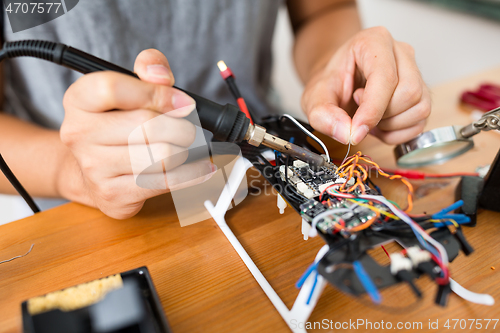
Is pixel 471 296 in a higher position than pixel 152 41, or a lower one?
lower

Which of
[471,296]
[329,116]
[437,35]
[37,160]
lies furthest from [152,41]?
[437,35]

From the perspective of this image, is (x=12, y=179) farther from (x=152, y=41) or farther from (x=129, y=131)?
(x=152, y=41)

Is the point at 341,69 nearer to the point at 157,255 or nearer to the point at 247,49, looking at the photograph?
the point at 247,49

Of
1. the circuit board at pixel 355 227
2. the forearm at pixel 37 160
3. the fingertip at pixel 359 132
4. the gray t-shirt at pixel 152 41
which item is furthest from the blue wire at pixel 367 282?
the gray t-shirt at pixel 152 41

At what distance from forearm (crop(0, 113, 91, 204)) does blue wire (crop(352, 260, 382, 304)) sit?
510mm

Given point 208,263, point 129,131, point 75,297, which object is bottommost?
point 208,263

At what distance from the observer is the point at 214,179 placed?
1.92 feet

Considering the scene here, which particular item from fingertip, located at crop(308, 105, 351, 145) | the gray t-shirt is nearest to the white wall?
the gray t-shirt

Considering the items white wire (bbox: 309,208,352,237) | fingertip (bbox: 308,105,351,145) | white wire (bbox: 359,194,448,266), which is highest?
fingertip (bbox: 308,105,351,145)

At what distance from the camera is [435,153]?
0.65 m

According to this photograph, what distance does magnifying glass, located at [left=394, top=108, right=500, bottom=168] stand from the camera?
1.98ft

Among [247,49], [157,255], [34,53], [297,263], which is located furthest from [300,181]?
[247,49]

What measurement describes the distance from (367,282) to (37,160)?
2.01 feet

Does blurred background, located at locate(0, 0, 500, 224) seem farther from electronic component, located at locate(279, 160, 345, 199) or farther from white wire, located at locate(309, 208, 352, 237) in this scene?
white wire, located at locate(309, 208, 352, 237)
